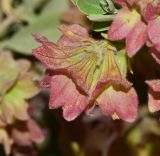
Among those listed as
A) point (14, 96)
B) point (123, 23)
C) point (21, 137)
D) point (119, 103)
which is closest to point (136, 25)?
point (123, 23)

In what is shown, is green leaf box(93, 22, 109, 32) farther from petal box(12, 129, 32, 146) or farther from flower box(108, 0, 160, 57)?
petal box(12, 129, 32, 146)

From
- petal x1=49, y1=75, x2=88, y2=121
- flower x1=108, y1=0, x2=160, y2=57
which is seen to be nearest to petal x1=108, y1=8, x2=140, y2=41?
flower x1=108, y1=0, x2=160, y2=57

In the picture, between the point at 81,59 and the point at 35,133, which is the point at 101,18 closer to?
the point at 81,59

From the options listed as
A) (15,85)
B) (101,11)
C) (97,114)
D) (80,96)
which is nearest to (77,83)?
(80,96)

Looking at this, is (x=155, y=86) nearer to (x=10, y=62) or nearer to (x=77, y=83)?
(x=77, y=83)

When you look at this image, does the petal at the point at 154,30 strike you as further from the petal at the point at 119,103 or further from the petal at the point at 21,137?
the petal at the point at 21,137

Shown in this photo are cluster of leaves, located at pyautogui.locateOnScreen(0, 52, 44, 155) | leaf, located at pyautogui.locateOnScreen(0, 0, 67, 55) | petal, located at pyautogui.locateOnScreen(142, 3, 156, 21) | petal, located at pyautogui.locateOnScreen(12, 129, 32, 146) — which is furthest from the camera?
leaf, located at pyautogui.locateOnScreen(0, 0, 67, 55)
